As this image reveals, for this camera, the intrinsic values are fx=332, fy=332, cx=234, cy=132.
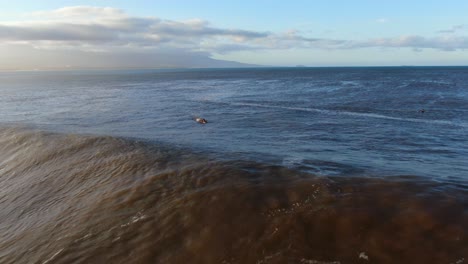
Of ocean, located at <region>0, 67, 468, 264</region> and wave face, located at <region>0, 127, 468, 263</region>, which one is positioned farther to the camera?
ocean, located at <region>0, 67, 468, 264</region>

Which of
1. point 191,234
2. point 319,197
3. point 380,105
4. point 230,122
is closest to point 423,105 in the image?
point 380,105

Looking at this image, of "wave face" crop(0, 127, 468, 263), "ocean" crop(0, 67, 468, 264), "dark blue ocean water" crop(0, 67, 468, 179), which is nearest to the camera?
"wave face" crop(0, 127, 468, 263)

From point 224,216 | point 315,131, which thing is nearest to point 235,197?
point 224,216

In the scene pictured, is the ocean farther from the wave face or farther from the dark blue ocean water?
the dark blue ocean water

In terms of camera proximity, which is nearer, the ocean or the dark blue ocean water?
the ocean

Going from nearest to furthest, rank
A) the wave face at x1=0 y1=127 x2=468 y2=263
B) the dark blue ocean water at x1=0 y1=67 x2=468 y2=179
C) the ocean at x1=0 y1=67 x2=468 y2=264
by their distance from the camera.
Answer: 1. the wave face at x1=0 y1=127 x2=468 y2=263
2. the ocean at x1=0 y1=67 x2=468 y2=264
3. the dark blue ocean water at x1=0 y1=67 x2=468 y2=179

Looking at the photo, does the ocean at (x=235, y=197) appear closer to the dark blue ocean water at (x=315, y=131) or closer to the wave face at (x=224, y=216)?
the wave face at (x=224, y=216)

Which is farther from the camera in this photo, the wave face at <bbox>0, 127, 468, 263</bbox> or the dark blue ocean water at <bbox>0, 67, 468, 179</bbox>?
the dark blue ocean water at <bbox>0, 67, 468, 179</bbox>

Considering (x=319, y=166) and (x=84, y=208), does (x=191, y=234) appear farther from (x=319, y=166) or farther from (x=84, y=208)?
(x=319, y=166)

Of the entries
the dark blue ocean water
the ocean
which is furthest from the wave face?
the dark blue ocean water
